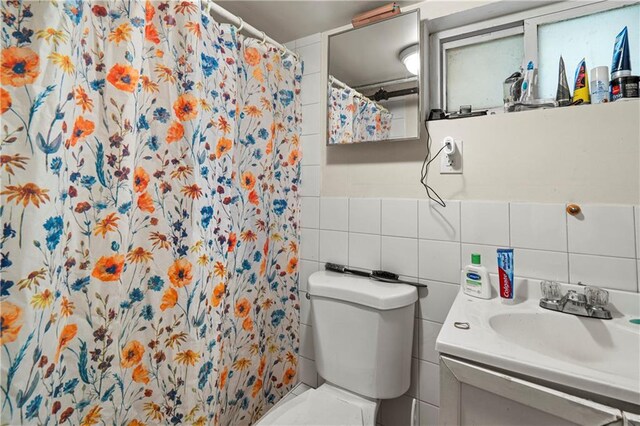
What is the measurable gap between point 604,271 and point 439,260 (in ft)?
A: 1.62

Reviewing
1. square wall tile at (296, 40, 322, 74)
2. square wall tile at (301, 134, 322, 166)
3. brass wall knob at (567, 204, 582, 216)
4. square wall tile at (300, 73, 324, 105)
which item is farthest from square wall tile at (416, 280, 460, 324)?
square wall tile at (296, 40, 322, 74)

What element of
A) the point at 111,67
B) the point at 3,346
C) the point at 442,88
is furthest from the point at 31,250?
the point at 442,88

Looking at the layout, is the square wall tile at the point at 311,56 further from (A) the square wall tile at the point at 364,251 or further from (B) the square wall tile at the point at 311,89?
(A) the square wall tile at the point at 364,251

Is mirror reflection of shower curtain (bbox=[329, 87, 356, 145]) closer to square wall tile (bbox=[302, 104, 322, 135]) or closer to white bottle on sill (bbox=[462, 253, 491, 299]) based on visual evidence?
square wall tile (bbox=[302, 104, 322, 135])

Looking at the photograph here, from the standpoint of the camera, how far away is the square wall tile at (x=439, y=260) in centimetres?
116

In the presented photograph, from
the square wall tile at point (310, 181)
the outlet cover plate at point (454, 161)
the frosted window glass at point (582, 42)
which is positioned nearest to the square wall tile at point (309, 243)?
the square wall tile at point (310, 181)

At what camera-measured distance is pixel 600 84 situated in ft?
3.10

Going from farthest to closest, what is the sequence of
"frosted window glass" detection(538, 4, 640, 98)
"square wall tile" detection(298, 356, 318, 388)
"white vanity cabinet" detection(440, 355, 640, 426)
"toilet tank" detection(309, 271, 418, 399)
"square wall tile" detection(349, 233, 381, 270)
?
"square wall tile" detection(298, 356, 318, 388), "square wall tile" detection(349, 233, 381, 270), "toilet tank" detection(309, 271, 418, 399), "frosted window glass" detection(538, 4, 640, 98), "white vanity cabinet" detection(440, 355, 640, 426)

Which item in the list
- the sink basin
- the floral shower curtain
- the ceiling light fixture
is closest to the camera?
the floral shower curtain

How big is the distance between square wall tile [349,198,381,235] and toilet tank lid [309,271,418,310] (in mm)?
227

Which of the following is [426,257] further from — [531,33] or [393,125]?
[531,33]

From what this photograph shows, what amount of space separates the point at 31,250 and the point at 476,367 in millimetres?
1045

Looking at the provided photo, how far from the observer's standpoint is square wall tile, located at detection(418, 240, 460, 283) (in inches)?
45.7

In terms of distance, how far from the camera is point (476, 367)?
661mm
